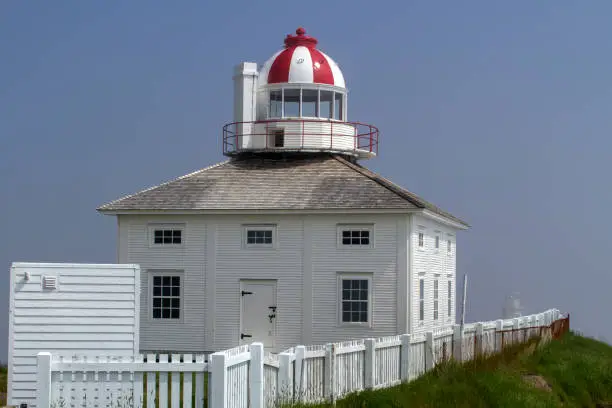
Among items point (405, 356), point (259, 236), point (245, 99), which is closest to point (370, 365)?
point (405, 356)

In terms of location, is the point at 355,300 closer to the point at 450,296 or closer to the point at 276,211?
the point at 276,211

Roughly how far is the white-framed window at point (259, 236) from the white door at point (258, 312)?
1063mm

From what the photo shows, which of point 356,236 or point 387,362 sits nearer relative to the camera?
point 387,362

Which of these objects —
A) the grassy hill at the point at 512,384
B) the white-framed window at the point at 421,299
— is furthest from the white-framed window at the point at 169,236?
the white-framed window at the point at 421,299

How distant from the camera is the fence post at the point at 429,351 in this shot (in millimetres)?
24625

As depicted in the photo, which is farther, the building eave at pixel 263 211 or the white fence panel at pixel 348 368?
the building eave at pixel 263 211

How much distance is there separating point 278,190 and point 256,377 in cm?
1659

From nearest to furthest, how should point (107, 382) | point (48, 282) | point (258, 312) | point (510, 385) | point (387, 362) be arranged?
point (107, 382) → point (48, 282) → point (510, 385) → point (387, 362) → point (258, 312)

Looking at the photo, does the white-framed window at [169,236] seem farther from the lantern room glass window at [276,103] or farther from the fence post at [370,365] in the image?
the fence post at [370,365]

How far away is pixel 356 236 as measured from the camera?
1227 inches

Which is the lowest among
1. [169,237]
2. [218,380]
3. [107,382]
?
[107,382]

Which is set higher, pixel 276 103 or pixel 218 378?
pixel 276 103

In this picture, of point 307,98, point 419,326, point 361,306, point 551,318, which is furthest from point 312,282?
point 551,318

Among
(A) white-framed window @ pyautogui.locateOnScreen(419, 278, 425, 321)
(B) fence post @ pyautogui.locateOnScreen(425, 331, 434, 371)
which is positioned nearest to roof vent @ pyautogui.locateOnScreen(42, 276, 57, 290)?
(B) fence post @ pyautogui.locateOnScreen(425, 331, 434, 371)
